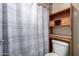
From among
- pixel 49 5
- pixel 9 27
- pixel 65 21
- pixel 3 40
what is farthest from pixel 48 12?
pixel 3 40

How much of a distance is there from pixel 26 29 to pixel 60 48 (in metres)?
0.40

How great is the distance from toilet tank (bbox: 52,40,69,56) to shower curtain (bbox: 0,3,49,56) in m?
0.08

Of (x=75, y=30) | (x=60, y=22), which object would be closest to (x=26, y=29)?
(x=60, y=22)

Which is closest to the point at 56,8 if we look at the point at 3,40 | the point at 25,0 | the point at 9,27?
the point at 25,0

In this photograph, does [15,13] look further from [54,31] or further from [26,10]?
[54,31]

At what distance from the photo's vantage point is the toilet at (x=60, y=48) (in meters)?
1.12

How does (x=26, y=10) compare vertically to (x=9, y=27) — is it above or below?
above

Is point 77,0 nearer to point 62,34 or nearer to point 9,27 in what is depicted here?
point 62,34

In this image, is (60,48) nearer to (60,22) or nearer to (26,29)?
(60,22)

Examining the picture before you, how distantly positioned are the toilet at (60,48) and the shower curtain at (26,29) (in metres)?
0.07

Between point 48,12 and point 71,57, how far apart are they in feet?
1.69

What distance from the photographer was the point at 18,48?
1.15 m

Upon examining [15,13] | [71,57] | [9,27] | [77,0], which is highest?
[77,0]

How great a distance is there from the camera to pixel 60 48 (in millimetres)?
1144
